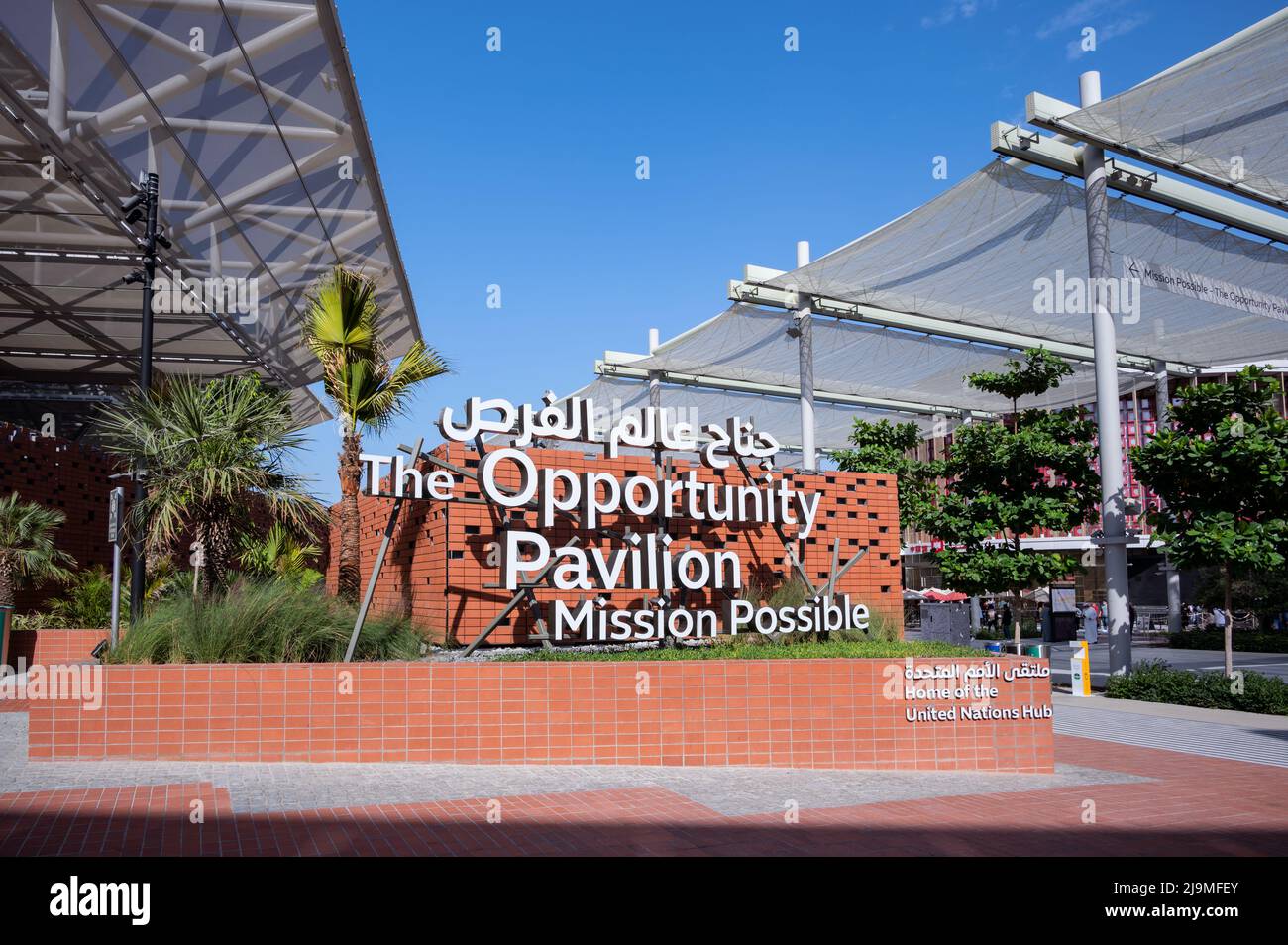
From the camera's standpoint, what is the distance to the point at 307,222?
2156cm

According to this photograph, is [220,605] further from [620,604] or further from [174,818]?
[620,604]

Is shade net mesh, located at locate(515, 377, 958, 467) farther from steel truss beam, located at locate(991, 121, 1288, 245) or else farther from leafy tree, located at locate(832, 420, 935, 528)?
steel truss beam, located at locate(991, 121, 1288, 245)

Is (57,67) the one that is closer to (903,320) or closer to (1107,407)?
(1107,407)

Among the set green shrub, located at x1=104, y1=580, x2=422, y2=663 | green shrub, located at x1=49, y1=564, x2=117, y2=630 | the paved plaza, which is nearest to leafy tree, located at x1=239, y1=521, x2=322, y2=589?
green shrub, located at x1=49, y1=564, x2=117, y2=630

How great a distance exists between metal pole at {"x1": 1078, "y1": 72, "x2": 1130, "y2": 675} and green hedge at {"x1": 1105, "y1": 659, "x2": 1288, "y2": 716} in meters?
0.79

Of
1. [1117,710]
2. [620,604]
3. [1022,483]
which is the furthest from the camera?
[1022,483]

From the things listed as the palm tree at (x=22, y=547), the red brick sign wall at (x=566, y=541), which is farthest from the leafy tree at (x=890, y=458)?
the palm tree at (x=22, y=547)

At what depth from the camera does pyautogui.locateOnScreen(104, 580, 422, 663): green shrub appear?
385 inches

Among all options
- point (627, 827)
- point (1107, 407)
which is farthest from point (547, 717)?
→ point (1107, 407)

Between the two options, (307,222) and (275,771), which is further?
(307,222)

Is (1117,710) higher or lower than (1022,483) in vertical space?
lower
